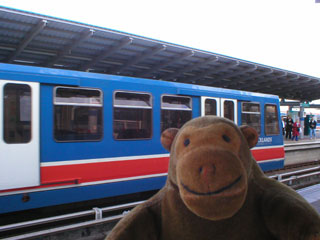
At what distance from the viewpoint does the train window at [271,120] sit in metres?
8.42

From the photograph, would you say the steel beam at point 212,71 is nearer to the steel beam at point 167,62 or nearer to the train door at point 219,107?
the steel beam at point 167,62

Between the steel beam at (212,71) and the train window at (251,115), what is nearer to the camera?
the train window at (251,115)

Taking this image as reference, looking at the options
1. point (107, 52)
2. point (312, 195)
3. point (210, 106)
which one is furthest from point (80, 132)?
point (107, 52)

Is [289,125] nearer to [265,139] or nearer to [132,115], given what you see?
[265,139]

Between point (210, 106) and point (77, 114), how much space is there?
3.44 m

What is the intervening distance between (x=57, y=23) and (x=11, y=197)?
5.08 meters

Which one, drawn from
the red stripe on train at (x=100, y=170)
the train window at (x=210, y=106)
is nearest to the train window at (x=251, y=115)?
the train window at (x=210, y=106)

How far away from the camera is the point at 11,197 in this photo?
4.46 metres

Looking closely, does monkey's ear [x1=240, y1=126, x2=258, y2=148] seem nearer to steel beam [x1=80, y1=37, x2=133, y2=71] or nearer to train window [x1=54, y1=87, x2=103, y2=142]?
train window [x1=54, y1=87, x2=103, y2=142]

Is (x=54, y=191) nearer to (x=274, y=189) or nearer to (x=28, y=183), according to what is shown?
(x=28, y=183)

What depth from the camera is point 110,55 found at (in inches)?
401

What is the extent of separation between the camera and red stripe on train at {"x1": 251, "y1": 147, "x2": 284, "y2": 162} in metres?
7.91

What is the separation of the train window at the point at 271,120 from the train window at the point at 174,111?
10.1 ft

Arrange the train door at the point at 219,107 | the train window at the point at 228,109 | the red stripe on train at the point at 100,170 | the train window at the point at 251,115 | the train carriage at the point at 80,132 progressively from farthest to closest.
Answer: the train window at the point at 251,115
the train window at the point at 228,109
the train door at the point at 219,107
the red stripe on train at the point at 100,170
the train carriage at the point at 80,132
